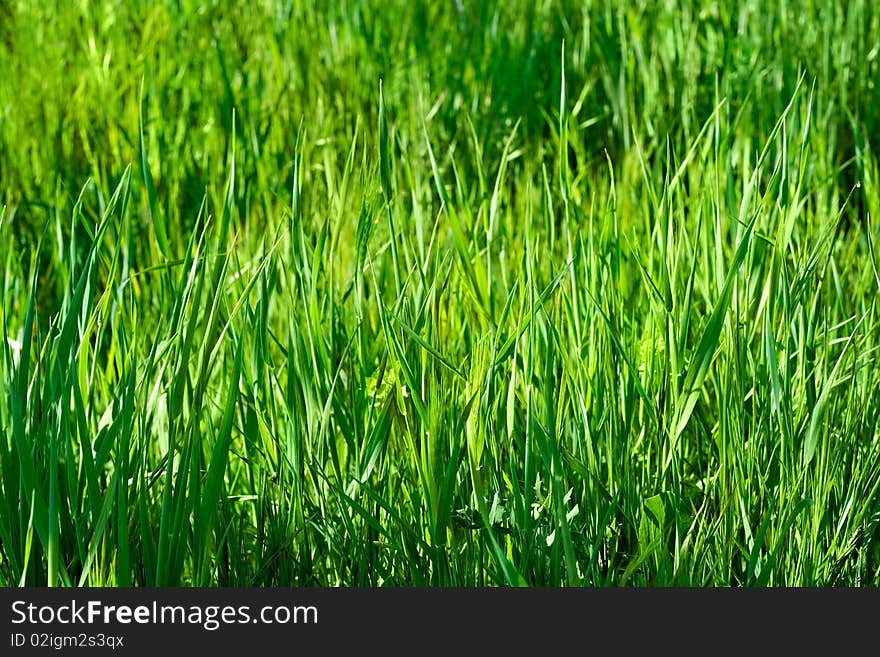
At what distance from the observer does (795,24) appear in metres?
2.08

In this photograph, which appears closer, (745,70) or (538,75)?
(745,70)

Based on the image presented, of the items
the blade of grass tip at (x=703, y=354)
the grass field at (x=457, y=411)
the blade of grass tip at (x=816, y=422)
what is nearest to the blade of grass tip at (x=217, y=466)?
the grass field at (x=457, y=411)

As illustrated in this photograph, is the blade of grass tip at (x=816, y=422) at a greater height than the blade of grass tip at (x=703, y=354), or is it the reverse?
the blade of grass tip at (x=703, y=354)

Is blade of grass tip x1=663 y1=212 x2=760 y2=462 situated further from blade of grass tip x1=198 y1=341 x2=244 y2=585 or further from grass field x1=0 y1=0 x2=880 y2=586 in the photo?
blade of grass tip x1=198 y1=341 x2=244 y2=585

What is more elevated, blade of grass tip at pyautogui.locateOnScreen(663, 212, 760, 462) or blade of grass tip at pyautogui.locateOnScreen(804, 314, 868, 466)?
blade of grass tip at pyautogui.locateOnScreen(663, 212, 760, 462)

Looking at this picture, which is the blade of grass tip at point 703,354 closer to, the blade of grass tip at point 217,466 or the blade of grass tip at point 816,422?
the blade of grass tip at point 816,422

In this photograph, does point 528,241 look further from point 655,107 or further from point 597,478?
point 655,107

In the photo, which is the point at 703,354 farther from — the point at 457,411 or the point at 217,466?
the point at 217,466

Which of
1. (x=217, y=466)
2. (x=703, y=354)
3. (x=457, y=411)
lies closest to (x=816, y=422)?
(x=703, y=354)

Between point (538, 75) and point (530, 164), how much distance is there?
439 millimetres

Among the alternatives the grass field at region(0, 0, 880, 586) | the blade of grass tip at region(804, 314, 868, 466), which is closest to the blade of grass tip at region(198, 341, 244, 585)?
the grass field at region(0, 0, 880, 586)

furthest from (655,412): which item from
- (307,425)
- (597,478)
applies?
(307,425)

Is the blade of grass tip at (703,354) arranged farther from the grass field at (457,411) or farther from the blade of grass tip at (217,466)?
the blade of grass tip at (217,466)

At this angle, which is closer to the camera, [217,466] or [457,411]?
[217,466]
